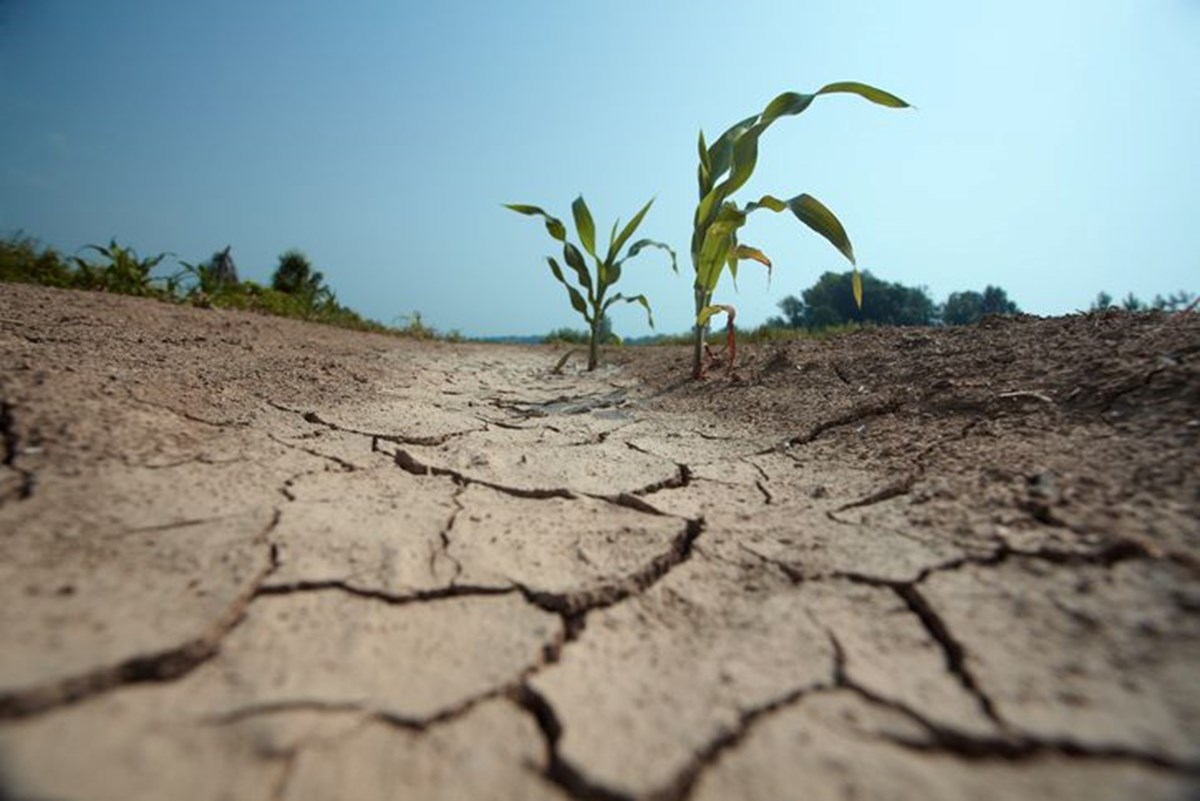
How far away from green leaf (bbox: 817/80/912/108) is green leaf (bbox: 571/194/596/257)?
1548mm

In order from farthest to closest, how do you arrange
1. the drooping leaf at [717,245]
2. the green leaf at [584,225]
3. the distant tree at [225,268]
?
the distant tree at [225,268], the green leaf at [584,225], the drooping leaf at [717,245]

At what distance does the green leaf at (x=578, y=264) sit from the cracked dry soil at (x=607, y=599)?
204cm

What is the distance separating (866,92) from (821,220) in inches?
19.9

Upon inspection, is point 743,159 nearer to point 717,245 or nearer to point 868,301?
point 717,245

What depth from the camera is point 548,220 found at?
3.47 m

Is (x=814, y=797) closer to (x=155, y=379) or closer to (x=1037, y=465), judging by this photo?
(x=1037, y=465)

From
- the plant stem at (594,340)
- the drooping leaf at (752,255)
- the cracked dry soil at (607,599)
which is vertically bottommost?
the cracked dry soil at (607,599)

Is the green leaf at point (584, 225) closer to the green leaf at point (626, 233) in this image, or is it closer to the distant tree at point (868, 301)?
the green leaf at point (626, 233)

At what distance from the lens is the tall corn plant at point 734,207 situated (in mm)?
2217

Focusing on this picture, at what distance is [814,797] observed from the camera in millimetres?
570

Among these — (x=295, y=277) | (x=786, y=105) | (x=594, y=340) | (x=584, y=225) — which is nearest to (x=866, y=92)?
(x=786, y=105)

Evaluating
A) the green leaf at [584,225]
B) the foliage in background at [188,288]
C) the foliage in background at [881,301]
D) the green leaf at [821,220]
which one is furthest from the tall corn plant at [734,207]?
the foliage in background at [881,301]

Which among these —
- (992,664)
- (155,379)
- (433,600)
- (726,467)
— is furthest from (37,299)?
(992,664)

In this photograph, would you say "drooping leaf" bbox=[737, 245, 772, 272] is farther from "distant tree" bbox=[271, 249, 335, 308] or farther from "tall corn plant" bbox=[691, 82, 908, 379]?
"distant tree" bbox=[271, 249, 335, 308]
